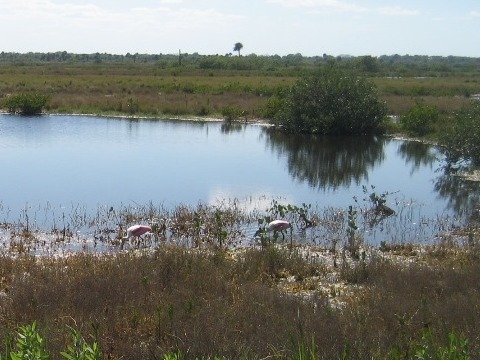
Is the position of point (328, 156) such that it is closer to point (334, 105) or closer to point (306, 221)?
point (334, 105)

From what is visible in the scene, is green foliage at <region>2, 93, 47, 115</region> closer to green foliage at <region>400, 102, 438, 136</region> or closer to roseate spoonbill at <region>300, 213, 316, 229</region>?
green foliage at <region>400, 102, 438, 136</region>

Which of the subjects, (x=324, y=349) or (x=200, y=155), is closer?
(x=324, y=349)

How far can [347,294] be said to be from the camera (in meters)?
8.80

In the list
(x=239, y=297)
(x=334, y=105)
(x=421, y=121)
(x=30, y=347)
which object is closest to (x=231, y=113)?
(x=334, y=105)

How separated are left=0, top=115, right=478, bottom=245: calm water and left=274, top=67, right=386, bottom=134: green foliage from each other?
3.78 feet

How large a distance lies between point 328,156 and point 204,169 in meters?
5.73

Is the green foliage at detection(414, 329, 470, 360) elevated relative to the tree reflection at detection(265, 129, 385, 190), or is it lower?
elevated

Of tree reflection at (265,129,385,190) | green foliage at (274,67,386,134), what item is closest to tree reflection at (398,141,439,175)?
tree reflection at (265,129,385,190)

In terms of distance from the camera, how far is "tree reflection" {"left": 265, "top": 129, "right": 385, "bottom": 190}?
20703 millimetres

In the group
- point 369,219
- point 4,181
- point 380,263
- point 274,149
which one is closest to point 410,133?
point 274,149

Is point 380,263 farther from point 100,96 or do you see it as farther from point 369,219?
point 100,96

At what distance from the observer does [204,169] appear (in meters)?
21.6

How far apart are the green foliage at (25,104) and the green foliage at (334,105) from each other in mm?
13933

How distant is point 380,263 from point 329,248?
237 cm
